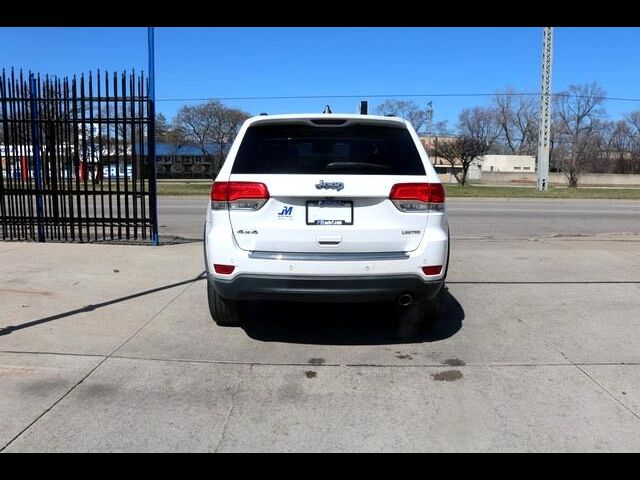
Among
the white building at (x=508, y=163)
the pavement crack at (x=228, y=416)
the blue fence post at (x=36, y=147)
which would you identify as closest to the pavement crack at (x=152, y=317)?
the pavement crack at (x=228, y=416)

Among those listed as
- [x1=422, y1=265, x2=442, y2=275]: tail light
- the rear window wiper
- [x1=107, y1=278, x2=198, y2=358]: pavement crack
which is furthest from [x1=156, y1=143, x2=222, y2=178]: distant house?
[x1=422, y1=265, x2=442, y2=275]: tail light

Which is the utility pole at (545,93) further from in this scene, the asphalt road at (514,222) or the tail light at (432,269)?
the tail light at (432,269)

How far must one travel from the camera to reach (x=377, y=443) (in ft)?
10.1

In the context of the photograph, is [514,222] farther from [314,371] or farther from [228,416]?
[228,416]

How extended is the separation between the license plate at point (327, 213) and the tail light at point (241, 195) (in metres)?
0.35

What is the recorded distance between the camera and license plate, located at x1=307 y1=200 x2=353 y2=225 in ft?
13.6

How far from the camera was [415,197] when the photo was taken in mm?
4215

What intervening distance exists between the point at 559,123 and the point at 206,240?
80734 millimetres

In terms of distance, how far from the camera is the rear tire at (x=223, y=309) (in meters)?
4.86

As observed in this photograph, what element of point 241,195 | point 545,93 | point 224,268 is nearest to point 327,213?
point 241,195

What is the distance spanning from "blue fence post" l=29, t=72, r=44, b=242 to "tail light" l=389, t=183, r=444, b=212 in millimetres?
7385

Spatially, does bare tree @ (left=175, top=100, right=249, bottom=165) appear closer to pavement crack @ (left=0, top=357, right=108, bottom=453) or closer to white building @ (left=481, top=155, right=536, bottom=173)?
white building @ (left=481, top=155, right=536, bottom=173)
